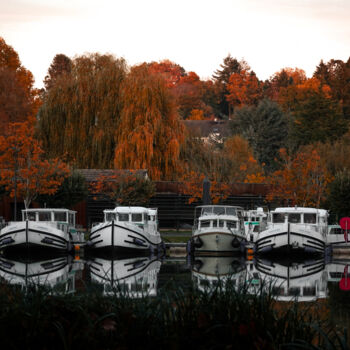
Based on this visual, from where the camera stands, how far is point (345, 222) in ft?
140

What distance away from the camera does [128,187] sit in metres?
52.9

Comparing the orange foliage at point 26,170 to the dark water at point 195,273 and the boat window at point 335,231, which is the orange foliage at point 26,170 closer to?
the dark water at point 195,273

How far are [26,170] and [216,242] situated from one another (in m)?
13.4

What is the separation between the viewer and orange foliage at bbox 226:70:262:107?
430 ft

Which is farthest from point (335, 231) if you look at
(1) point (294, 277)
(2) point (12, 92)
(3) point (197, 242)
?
(2) point (12, 92)

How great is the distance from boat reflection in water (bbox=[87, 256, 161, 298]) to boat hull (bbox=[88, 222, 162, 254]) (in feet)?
2.66

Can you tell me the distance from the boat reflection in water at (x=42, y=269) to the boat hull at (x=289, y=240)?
9.47 metres

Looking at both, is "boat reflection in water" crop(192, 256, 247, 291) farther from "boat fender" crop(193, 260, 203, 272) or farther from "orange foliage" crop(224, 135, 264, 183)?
"orange foliage" crop(224, 135, 264, 183)

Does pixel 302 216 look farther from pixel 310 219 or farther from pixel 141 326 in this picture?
pixel 141 326

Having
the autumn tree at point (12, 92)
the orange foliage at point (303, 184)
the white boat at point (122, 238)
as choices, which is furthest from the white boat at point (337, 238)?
the autumn tree at point (12, 92)

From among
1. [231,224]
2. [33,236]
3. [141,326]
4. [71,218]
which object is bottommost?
[33,236]

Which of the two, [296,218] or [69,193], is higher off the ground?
[69,193]

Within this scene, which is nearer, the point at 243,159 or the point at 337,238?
the point at 337,238

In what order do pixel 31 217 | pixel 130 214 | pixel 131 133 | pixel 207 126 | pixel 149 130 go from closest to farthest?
1. pixel 130 214
2. pixel 31 217
3. pixel 131 133
4. pixel 149 130
5. pixel 207 126
